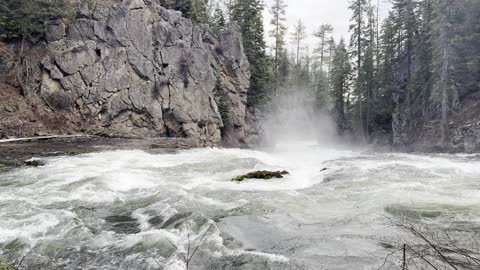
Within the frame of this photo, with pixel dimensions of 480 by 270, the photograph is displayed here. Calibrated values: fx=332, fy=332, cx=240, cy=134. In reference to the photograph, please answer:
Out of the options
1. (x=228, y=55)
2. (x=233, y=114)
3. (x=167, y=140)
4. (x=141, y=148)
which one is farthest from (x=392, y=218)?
(x=228, y=55)

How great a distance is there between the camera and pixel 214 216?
739 centimetres

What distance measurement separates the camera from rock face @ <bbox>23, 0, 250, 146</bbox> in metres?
23.8

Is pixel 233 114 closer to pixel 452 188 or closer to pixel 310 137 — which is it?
pixel 452 188

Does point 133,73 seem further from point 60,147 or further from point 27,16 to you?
point 60,147

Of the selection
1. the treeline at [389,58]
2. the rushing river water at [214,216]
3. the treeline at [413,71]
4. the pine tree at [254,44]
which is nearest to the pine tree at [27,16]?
the treeline at [389,58]

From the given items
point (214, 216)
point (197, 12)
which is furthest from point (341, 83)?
point (214, 216)

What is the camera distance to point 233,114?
112 ft

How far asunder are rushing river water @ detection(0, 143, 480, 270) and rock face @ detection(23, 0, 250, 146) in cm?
1297

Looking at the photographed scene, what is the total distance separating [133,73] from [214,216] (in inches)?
847

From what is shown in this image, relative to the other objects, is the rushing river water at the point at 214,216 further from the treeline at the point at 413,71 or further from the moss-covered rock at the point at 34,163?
the treeline at the point at 413,71

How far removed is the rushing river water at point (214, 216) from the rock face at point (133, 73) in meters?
13.0

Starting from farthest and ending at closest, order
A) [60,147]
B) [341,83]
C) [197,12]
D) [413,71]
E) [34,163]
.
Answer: [341,83], [197,12], [413,71], [60,147], [34,163]

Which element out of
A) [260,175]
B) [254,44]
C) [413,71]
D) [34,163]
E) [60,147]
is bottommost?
[260,175]

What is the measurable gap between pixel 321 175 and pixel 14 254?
413 inches
